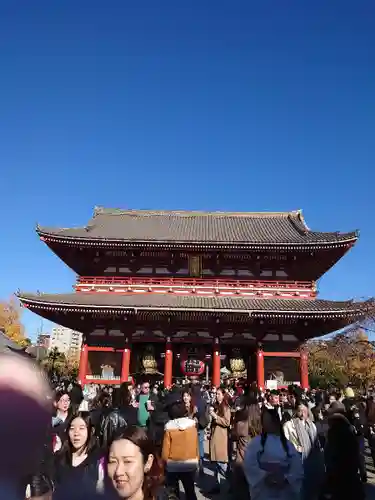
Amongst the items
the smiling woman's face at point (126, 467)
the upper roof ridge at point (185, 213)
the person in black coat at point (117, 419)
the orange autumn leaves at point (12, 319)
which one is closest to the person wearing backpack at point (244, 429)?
the person in black coat at point (117, 419)

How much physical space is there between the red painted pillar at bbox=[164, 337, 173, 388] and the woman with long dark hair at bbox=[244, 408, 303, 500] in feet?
50.7

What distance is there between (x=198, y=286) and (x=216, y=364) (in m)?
3.80

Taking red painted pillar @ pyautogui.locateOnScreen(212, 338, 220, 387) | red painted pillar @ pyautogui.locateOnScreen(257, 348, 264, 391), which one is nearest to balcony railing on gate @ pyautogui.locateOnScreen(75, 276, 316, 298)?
red painted pillar @ pyautogui.locateOnScreen(212, 338, 220, 387)

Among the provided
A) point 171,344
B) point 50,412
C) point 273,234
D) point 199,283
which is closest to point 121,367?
point 171,344

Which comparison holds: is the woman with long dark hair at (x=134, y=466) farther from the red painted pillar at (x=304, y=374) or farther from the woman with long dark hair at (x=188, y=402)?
the red painted pillar at (x=304, y=374)

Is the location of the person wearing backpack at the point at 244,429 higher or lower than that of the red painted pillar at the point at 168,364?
lower

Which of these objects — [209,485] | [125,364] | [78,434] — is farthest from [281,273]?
[78,434]

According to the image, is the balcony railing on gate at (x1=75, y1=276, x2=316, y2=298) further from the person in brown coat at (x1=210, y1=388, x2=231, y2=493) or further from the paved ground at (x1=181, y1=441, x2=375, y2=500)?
the person in brown coat at (x1=210, y1=388, x2=231, y2=493)

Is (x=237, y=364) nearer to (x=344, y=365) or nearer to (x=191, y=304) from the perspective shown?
(x=191, y=304)

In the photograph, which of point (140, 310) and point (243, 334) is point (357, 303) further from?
point (140, 310)

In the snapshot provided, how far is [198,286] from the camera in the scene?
20.4 metres

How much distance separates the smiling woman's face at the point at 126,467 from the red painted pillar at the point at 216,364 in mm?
16994

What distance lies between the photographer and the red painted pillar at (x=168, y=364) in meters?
18.9

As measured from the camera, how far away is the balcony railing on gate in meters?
20.2
